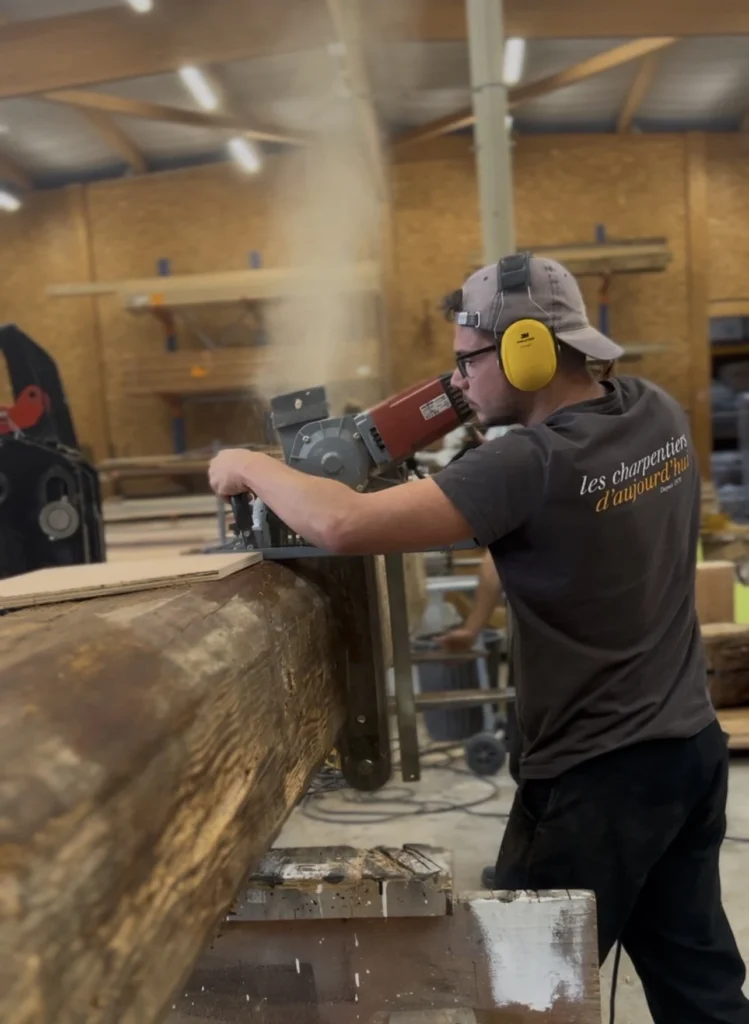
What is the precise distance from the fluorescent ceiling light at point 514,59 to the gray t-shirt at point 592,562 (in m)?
5.06

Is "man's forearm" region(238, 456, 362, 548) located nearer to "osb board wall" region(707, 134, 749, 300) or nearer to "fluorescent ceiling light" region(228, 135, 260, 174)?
"fluorescent ceiling light" region(228, 135, 260, 174)

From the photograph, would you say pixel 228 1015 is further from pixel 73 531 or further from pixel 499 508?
pixel 73 531

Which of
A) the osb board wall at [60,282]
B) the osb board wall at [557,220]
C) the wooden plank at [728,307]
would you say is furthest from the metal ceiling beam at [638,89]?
the osb board wall at [60,282]

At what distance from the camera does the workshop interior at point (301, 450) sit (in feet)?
2.50

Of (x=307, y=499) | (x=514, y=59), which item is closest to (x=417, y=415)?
(x=307, y=499)

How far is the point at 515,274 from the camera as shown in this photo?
1.38 meters

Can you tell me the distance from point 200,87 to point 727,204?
4674mm

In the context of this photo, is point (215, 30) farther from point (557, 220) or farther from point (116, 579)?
point (116, 579)

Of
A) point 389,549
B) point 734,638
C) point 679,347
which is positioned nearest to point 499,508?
point 389,549

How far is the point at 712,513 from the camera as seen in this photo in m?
6.27

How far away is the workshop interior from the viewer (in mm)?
762

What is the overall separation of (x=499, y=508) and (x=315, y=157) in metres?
5.72

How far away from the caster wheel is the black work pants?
180 cm

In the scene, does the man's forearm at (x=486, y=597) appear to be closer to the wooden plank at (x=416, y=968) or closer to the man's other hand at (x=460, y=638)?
the man's other hand at (x=460, y=638)
